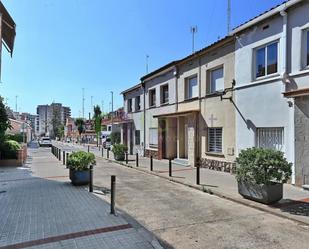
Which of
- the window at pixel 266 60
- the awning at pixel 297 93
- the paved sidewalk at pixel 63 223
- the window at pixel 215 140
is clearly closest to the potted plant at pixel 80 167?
the paved sidewalk at pixel 63 223

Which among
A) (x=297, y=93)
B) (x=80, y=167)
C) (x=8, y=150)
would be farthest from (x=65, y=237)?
(x=8, y=150)

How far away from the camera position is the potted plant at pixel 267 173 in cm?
842

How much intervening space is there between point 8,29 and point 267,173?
47.8 feet

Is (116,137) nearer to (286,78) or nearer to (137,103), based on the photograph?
(137,103)

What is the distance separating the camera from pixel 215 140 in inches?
666

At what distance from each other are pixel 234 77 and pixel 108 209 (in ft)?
31.4

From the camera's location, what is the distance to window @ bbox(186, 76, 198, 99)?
63.0ft

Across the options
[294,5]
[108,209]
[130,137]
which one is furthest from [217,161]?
[130,137]

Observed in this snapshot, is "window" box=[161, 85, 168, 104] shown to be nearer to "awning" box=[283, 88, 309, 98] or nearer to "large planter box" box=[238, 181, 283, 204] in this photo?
"awning" box=[283, 88, 309, 98]

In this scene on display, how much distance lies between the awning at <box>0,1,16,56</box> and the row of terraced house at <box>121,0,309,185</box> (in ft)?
32.9

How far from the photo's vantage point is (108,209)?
8.29m

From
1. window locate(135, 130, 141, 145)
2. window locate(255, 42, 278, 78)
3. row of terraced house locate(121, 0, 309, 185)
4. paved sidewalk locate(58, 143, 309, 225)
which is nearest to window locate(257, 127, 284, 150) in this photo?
row of terraced house locate(121, 0, 309, 185)

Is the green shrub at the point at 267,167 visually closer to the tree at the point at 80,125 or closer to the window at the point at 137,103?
the window at the point at 137,103

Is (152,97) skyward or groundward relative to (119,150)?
skyward
